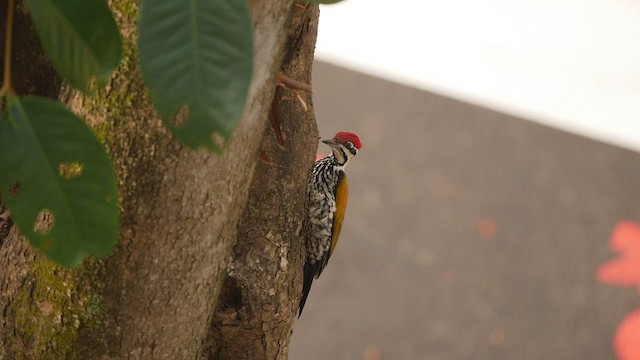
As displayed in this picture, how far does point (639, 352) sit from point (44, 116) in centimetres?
301

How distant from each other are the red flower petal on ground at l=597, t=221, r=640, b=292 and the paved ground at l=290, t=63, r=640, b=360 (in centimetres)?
3

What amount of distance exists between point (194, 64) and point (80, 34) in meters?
0.13

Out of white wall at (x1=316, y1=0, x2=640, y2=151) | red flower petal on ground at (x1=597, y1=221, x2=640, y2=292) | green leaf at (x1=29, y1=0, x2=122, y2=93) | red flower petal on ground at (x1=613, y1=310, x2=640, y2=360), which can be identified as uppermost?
green leaf at (x1=29, y1=0, x2=122, y2=93)

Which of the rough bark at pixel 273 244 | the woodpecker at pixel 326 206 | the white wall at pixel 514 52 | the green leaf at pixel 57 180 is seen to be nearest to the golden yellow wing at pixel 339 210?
the woodpecker at pixel 326 206

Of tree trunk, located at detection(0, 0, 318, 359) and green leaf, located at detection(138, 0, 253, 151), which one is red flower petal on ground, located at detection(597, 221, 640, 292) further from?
green leaf, located at detection(138, 0, 253, 151)

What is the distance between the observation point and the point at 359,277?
3.28 meters

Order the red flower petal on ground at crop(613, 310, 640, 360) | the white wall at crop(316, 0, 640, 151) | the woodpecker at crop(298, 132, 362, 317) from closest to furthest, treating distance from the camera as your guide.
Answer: the woodpecker at crop(298, 132, 362, 317)
the red flower petal on ground at crop(613, 310, 640, 360)
the white wall at crop(316, 0, 640, 151)

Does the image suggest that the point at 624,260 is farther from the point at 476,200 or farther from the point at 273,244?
the point at 273,244

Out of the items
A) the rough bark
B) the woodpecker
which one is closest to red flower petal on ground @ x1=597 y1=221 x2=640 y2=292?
the woodpecker

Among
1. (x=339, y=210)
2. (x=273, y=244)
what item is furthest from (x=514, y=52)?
(x=273, y=244)

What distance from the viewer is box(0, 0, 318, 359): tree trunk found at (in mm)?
912

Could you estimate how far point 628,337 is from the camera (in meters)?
3.21

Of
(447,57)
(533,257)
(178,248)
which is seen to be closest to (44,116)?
(178,248)

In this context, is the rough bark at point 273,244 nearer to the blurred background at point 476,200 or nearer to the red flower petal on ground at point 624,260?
the blurred background at point 476,200
